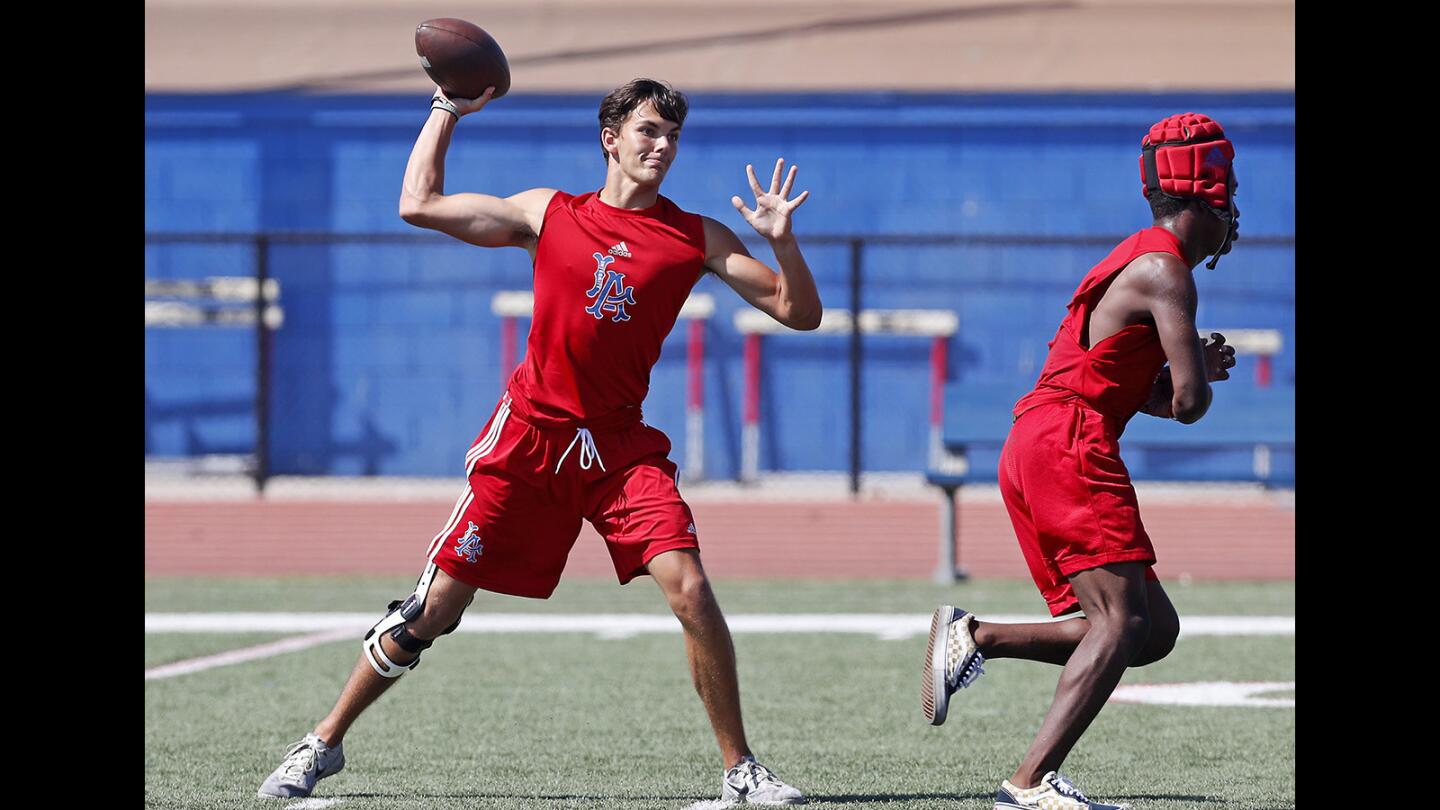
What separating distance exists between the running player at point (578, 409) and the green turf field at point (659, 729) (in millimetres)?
440

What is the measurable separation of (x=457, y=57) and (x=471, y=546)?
4.77 ft

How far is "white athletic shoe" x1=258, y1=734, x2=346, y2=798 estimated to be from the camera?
5258 mm

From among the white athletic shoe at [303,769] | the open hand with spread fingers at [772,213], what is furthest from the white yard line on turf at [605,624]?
the open hand with spread fingers at [772,213]

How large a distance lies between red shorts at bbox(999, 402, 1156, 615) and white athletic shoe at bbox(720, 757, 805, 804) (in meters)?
0.94

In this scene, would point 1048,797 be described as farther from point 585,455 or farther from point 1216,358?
point 585,455

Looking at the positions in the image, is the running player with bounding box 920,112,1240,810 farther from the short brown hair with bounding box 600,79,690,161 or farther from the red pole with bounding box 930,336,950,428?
the red pole with bounding box 930,336,950,428

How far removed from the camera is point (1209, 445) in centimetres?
1241

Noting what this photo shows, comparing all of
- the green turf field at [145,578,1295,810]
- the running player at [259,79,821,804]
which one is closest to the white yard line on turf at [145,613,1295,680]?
the green turf field at [145,578,1295,810]

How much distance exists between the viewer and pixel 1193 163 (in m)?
4.75

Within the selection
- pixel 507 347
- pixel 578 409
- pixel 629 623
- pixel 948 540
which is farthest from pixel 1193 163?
pixel 507 347

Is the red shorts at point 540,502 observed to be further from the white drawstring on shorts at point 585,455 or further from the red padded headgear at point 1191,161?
the red padded headgear at point 1191,161

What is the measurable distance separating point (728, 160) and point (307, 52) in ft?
13.7

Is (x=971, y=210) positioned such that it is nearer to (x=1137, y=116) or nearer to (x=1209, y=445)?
(x=1137, y=116)

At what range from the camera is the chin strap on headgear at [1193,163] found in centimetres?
476
